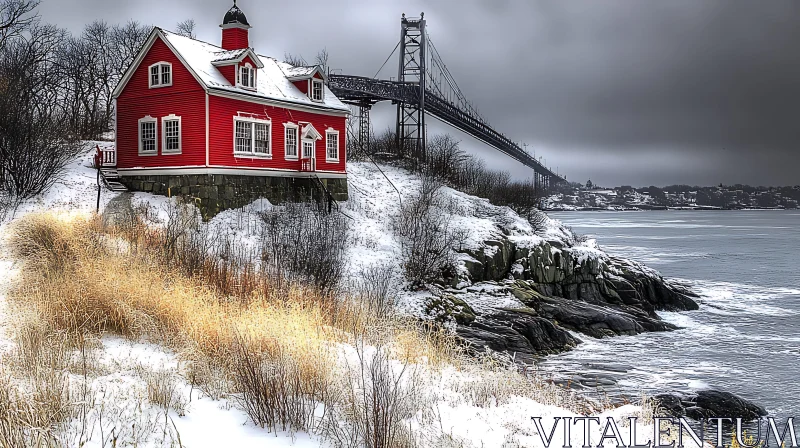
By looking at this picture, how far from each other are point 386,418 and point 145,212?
17958 mm

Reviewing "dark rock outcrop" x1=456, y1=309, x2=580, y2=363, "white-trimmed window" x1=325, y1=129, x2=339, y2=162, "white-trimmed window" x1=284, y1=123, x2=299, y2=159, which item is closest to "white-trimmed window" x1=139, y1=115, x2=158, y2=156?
"white-trimmed window" x1=284, y1=123, x2=299, y2=159

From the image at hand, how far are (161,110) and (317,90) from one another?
24.5ft

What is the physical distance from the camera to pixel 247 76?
24.6 m

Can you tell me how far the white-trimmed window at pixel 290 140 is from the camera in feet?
86.7

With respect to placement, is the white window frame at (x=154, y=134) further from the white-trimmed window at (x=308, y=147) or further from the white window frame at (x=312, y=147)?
the white-trimmed window at (x=308, y=147)

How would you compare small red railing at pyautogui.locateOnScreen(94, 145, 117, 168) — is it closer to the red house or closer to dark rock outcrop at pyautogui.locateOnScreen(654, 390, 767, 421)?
the red house

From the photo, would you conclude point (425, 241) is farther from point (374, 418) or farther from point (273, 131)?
point (374, 418)

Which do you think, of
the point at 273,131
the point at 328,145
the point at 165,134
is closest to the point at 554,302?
the point at 328,145

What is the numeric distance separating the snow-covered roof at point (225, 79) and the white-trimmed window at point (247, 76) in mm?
317

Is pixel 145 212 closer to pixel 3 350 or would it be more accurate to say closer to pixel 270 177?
pixel 270 177

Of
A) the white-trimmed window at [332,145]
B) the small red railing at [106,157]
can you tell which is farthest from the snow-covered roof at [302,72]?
the small red railing at [106,157]

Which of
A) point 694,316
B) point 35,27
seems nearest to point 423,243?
point 694,316

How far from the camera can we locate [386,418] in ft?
17.5

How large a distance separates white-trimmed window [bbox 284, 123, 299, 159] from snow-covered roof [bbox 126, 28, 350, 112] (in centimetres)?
110
